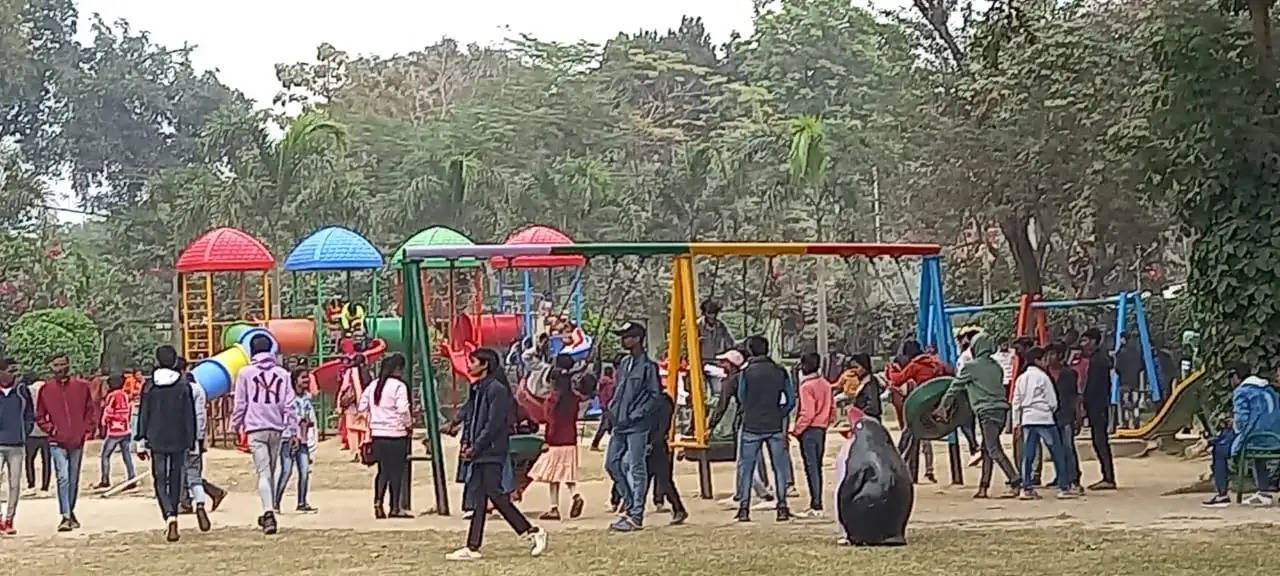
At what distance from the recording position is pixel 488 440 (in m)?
12.2

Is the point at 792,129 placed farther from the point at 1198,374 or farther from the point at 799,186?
the point at 1198,374

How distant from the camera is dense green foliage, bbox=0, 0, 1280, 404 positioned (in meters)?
17.4

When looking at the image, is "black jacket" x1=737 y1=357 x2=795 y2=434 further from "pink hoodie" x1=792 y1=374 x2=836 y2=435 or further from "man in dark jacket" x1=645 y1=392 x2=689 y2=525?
"man in dark jacket" x1=645 y1=392 x2=689 y2=525

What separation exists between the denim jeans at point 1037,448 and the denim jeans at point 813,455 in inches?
89.8

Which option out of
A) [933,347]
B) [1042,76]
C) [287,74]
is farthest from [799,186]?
[287,74]

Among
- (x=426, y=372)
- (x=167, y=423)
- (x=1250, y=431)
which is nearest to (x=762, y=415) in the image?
(x=426, y=372)

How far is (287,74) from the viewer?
176 feet

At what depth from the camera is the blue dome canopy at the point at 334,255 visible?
2831 cm

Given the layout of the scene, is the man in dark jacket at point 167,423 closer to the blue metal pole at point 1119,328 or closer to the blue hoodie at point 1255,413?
the blue hoodie at point 1255,413

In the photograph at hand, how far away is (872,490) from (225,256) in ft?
55.7

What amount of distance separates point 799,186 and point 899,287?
19.6 ft

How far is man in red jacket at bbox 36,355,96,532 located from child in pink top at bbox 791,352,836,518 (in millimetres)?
5976

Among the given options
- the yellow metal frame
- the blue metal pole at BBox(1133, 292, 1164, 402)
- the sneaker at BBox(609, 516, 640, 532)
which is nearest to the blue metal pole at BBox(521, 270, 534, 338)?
the blue metal pole at BBox(1133, 292, 1164, 402)

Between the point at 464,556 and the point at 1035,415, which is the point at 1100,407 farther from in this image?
the point at 464,556
